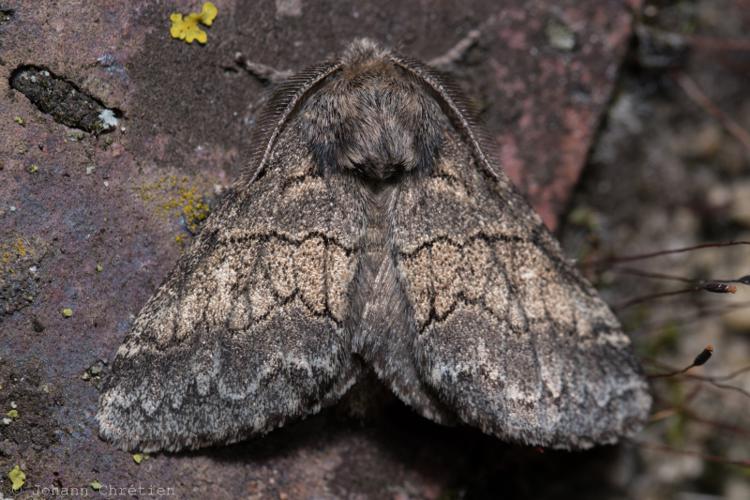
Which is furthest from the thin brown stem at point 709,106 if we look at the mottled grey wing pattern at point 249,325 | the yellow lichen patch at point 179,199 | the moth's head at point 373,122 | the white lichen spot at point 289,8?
the yellow lichen patch at point 179,199

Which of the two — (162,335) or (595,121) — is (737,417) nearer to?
(595,121)

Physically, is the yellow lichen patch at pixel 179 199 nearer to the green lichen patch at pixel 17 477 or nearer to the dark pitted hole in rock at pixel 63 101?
the dark pitted hole in rock at pixel 63 101

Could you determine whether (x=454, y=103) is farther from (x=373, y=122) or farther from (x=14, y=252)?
(x=14, y=252)

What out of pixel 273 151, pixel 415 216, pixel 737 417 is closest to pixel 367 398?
pixel 415 216

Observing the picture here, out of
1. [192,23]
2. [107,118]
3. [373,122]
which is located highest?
[192,23]

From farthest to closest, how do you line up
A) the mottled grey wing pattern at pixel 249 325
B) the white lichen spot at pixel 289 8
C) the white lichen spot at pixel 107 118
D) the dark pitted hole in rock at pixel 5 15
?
the white lichen spot at pixel 289 8 < the white lichen spot at pixel 107 118 < the dark pitted hole in rock at pixel 5 15 < the mottled grey wing pattern at pixel 249 325

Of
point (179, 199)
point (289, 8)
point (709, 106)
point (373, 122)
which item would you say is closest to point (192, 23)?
point (289, 8)
